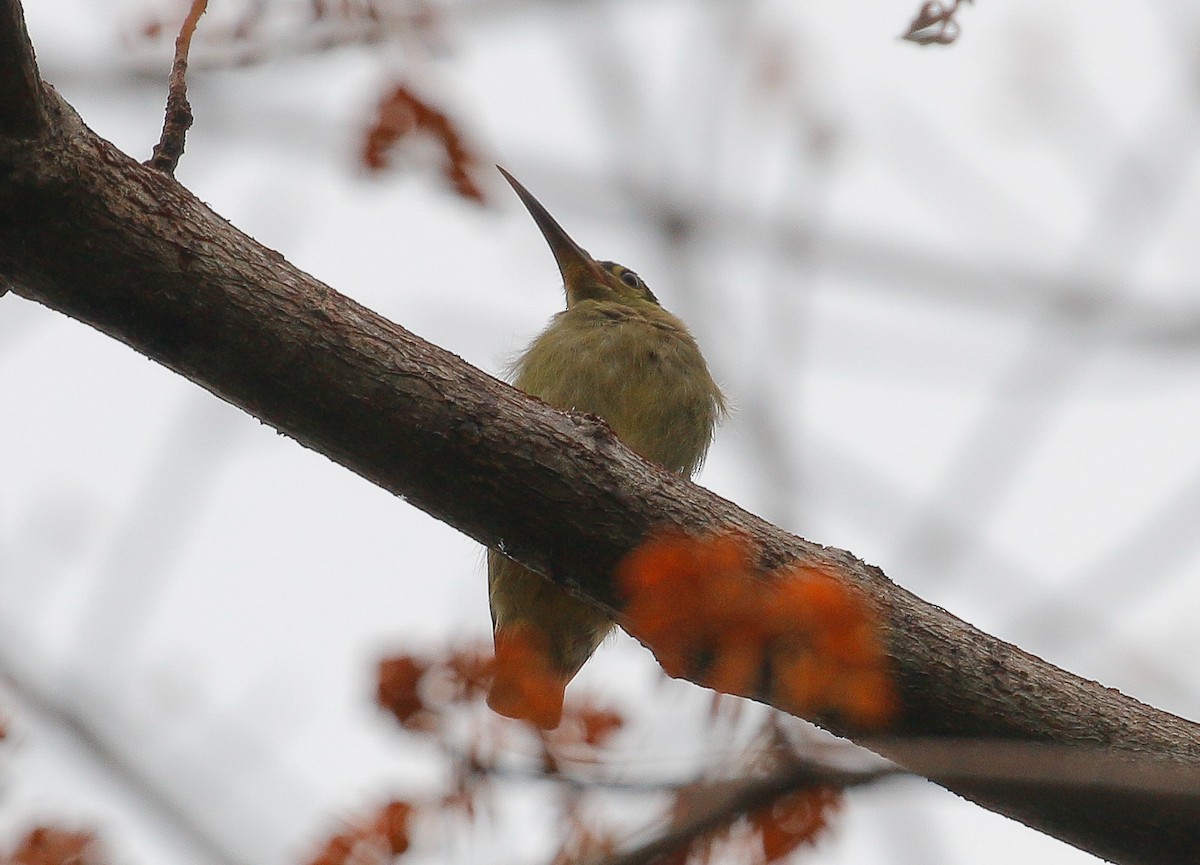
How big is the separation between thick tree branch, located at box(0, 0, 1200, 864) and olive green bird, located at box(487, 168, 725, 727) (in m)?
1.31

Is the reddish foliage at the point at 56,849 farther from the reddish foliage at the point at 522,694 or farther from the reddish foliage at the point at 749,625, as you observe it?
the reddish foliage at the point at 749,625

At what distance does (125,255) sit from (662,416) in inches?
104

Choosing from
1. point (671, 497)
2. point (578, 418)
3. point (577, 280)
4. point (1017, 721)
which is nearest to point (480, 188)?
point (578, 418)

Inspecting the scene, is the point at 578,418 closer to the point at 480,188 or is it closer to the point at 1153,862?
the point at 480,188

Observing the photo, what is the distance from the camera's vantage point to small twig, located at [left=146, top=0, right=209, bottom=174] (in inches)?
123

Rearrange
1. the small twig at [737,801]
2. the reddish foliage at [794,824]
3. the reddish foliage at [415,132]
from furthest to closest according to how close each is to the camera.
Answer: the reddish foliage at [415,132], the reddish foliage at [794,824], the small twig at [737,801]

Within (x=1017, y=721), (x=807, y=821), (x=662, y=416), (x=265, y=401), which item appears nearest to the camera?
(x=807, y=821)

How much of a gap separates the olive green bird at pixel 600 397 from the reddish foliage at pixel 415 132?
1.20 meters

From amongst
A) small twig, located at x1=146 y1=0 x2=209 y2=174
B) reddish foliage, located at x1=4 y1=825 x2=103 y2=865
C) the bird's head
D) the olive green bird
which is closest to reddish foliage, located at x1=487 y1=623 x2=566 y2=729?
reddish foliage, located at x1=4 y1=825 x2=103 y2=865

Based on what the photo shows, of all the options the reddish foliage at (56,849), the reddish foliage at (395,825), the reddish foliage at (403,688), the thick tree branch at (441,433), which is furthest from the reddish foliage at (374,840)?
the thick tree branch at (441,433)

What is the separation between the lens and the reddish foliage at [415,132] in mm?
3918

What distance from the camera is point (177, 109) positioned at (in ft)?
10.4

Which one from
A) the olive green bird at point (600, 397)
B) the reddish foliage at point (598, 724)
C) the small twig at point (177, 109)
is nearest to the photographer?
the reddish foliage at point (598, 724)

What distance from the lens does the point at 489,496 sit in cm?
322
